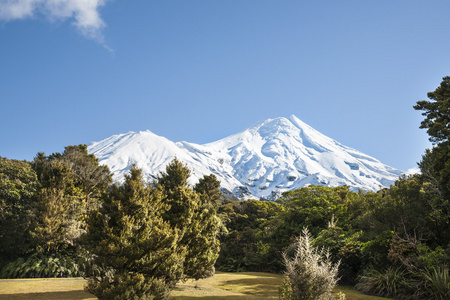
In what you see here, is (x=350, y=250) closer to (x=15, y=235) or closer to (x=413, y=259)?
(x=413, y=259)

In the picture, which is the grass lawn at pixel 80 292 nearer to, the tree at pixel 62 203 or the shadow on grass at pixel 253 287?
the shadow on grass at pixel 253 287

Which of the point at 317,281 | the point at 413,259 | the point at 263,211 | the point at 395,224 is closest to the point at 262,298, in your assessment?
the point at 317,281

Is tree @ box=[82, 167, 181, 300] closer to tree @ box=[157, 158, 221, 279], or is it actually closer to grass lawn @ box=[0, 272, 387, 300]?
grass lawn @ box=[0, 272, 387, 300]

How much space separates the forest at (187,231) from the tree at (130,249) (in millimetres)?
38

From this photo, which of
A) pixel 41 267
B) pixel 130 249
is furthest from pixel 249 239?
pixel 130 249

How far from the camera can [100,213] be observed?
1091cm

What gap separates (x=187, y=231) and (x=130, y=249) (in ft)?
17.3

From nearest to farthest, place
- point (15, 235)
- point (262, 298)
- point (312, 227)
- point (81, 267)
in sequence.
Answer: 1. point (81, 267)
2. point (262, 298)
3. point (15, 235)
4. point (312, 227)

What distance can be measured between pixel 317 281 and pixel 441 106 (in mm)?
12132

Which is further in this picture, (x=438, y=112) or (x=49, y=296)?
(x=438, y=112)

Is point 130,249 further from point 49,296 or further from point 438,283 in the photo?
point 438,283

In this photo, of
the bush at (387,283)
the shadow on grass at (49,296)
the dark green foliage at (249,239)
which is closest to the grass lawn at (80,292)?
the shadow on grass at (49,296)

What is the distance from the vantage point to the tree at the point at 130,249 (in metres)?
9.89

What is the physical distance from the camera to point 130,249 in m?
10.2
